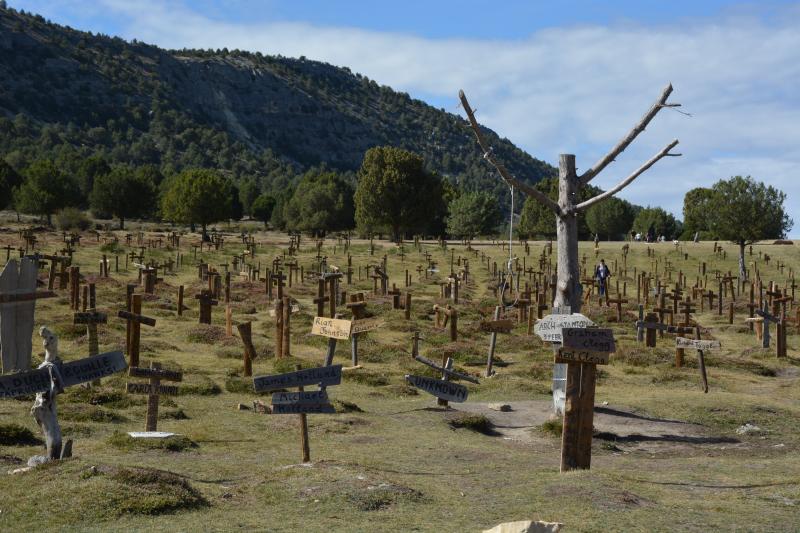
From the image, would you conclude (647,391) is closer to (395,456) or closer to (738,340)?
(395,456)

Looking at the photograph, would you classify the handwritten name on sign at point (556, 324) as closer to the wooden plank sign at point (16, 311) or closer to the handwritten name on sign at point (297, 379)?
the handwritten name on sign at point (297, 379)

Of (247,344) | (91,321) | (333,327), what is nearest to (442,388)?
(333,327)

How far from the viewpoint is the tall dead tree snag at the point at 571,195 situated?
21625mm

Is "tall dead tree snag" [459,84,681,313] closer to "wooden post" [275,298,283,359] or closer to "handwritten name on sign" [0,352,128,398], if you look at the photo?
"wooden post" [275,298,283,359]

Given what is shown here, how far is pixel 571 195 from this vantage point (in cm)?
2198

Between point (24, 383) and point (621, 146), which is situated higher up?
point (621, 146)

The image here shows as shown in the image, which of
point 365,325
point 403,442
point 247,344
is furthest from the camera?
point 247,344

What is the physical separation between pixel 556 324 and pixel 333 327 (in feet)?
15.1

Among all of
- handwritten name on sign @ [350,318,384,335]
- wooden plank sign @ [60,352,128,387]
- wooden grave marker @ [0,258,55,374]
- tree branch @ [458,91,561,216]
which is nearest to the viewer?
wooden plank sign @ [60,352,128,387]

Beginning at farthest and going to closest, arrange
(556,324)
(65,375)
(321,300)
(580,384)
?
(321,300) < (556,324) < (580,384) < (65,375)

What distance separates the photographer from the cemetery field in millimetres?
12008

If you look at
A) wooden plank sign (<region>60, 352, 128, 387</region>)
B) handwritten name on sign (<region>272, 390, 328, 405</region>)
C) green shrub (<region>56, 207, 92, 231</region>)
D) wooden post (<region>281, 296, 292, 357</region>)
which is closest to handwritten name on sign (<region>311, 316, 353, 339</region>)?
handwritten name on sign (<region>272, 390, 328, 405</region>)

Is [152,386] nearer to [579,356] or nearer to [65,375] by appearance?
[65,375]

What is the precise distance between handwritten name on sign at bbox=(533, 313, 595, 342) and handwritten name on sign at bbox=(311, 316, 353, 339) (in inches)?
151
